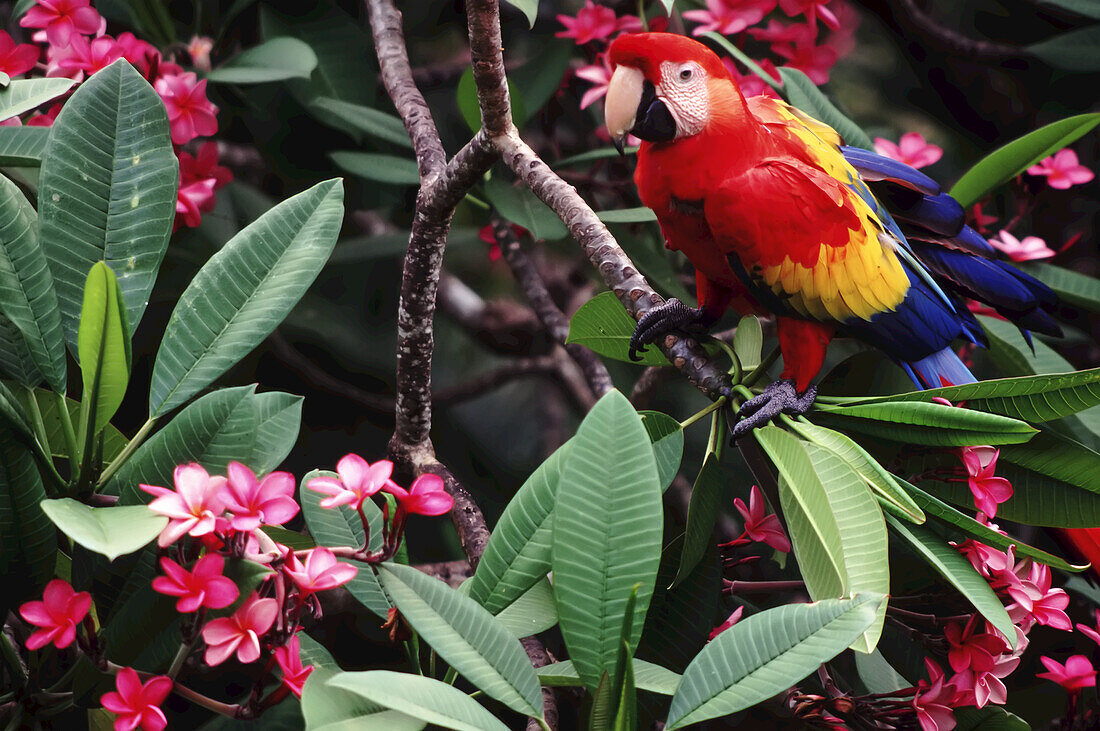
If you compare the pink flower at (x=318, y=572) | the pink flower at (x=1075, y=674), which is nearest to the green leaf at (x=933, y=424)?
the pink flower at (x=1075, y=674)

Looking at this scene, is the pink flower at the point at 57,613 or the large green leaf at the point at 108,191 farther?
the large green leaf at the point at 108,191

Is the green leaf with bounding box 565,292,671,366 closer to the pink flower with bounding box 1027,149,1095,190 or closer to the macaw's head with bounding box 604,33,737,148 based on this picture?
the macaw's head with bounding box 604,33,737,148

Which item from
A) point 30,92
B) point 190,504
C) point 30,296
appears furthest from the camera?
point 30,92

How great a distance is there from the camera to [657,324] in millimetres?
787

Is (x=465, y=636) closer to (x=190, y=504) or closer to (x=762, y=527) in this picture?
(x=190, y=504)

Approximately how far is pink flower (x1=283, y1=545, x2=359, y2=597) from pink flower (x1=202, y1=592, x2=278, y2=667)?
0.7 inches

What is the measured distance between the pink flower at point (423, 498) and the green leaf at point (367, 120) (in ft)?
2.26

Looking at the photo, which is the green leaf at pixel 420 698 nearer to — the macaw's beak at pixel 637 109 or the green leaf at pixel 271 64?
the macaw's beak at pixel 637 109

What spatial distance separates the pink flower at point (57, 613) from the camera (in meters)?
0.43

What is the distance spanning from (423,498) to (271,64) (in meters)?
0.73

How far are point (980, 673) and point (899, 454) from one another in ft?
0.55

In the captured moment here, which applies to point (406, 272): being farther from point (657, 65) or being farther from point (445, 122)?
point (445, 122)

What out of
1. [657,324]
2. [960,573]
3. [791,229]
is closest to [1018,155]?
Answer: [791,229]

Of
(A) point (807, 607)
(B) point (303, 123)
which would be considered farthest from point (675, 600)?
(B) point (303, 123)
